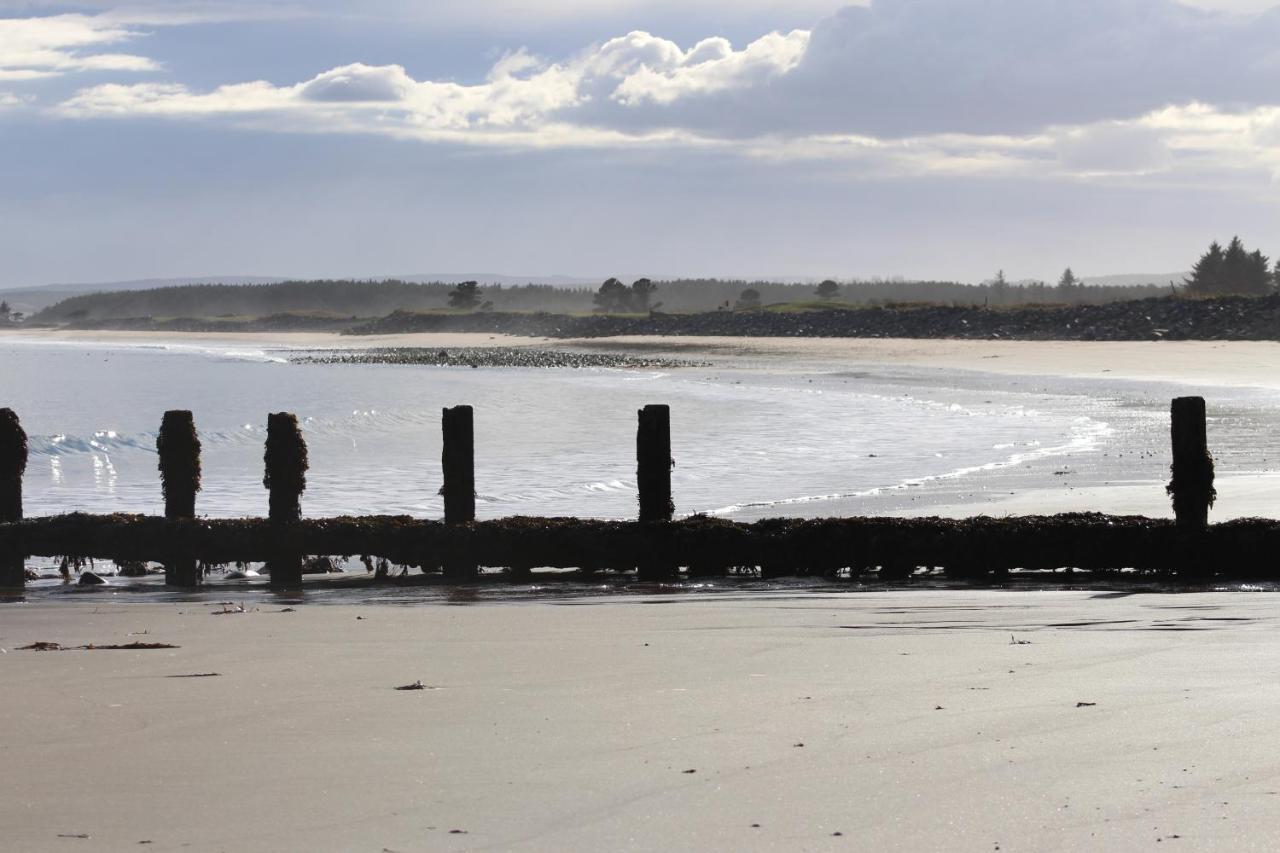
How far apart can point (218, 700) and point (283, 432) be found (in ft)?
22.2

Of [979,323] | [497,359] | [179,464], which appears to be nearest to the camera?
[179,464]

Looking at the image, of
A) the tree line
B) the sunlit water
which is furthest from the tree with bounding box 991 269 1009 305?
the sunlit water

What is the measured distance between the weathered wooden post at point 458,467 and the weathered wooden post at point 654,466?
4.75ft

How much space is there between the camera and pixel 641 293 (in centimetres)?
12888

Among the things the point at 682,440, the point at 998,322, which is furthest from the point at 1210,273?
the point at 682,440

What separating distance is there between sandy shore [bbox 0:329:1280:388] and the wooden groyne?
27986 mm

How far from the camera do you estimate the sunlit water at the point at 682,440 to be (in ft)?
62.1

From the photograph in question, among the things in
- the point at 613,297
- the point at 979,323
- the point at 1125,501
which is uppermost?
the point at 613,297

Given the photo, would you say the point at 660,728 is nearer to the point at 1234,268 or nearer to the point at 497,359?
the point at 497,359

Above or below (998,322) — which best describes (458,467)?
below

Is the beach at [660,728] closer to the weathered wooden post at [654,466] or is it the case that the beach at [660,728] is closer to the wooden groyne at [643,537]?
the wooden groyne at [643,537]

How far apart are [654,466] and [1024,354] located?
152ft

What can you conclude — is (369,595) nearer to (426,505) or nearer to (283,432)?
(283,432)

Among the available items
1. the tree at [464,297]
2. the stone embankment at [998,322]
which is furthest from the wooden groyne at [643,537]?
the tree at [464,297]
